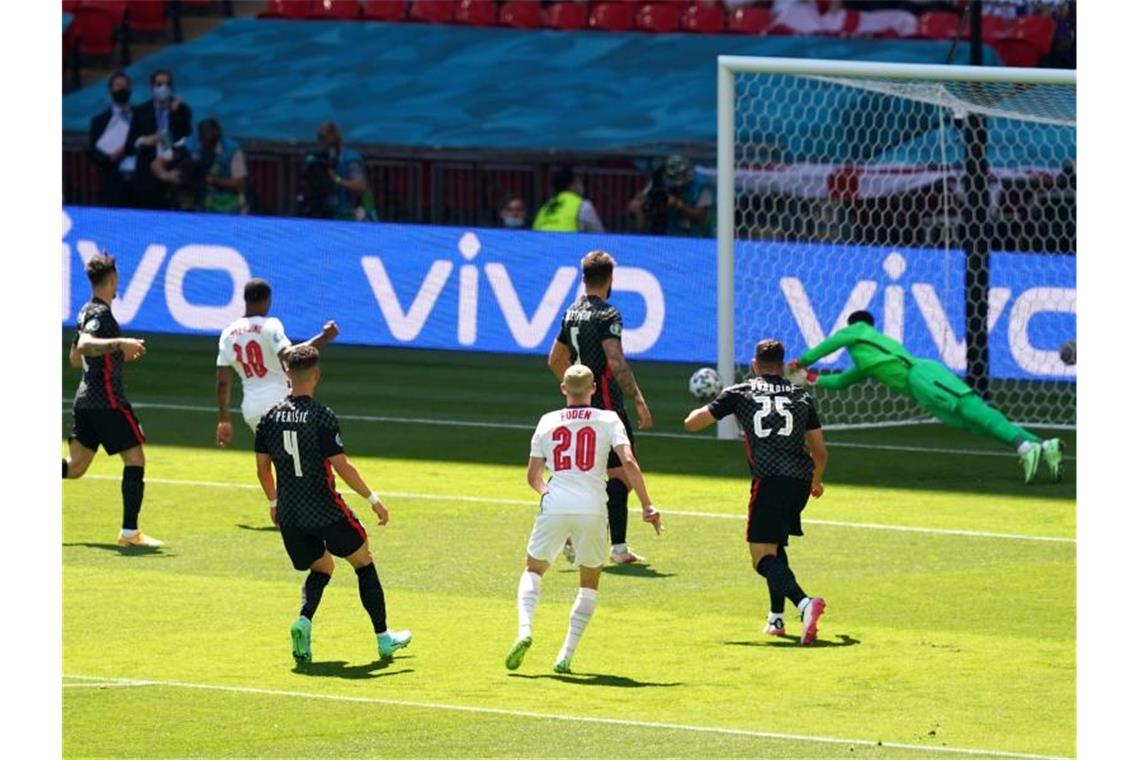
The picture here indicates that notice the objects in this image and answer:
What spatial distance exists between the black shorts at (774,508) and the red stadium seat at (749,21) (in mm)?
21091

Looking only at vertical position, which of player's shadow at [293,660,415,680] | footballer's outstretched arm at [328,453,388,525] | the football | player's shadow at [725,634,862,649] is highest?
the football

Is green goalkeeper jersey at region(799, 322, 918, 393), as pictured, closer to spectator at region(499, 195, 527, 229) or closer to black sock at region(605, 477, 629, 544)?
black sock at region(605, 477, 629, 544)

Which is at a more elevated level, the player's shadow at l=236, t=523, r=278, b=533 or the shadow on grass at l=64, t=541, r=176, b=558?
the player's shadow at l=236, t=523, r=278, b=533

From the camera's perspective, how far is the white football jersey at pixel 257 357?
60.5 feet

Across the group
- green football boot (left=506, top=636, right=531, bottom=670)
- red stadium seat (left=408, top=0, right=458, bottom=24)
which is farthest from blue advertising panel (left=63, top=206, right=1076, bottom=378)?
red stadium seat (left=408, top=0, right=458, bottom=24)

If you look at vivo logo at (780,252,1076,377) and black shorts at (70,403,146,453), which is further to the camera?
vivo logo at (780,252,1076,377)

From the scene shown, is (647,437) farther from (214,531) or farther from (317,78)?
(317,78)

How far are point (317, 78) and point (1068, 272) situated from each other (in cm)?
1610

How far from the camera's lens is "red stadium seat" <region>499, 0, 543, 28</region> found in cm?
3831

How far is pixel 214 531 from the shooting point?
18.9 meters

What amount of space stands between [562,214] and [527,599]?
47.6 ft

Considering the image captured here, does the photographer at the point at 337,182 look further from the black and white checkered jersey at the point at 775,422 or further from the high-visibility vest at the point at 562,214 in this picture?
the black and white checkered jersey at the point at 775,422

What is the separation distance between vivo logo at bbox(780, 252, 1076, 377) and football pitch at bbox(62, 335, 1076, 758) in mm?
963

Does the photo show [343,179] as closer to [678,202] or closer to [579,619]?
[678,202]
